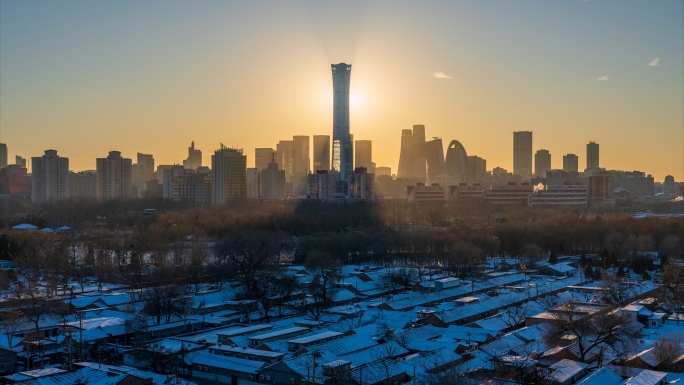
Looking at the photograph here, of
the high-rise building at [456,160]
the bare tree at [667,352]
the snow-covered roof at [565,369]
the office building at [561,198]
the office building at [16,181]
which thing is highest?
the high-rise building at [456,160]

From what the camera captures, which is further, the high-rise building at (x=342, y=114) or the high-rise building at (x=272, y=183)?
the high-rise building at (x=272, y=183)

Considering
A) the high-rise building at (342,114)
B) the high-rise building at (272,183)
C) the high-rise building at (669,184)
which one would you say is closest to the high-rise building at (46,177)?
the high-rise building at (272,183)

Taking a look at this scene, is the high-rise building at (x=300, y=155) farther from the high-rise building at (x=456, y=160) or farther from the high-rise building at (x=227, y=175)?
the high-rise building at (x=227, y=175)

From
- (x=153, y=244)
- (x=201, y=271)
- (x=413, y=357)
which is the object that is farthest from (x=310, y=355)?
(x=153, y=244)

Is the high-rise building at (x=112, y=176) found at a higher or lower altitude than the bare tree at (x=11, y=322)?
higher

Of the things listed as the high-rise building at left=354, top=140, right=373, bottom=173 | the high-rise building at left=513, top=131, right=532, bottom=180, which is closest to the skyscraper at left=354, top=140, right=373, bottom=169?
the high-rise building at left=354, top=140, right=373, bottom=173

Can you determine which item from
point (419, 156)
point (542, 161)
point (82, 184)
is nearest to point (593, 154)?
point (542, 161)
